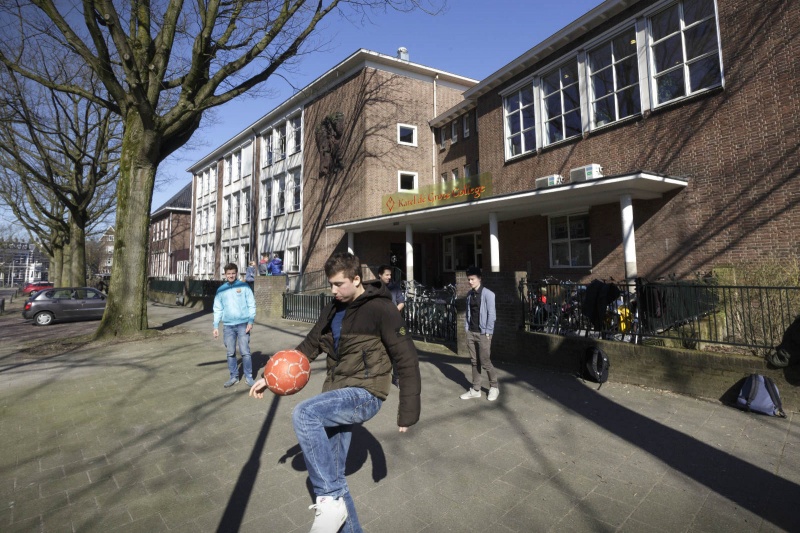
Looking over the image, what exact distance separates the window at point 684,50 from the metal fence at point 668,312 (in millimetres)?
7685

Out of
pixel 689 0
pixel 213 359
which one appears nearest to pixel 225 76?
pixel 213 359

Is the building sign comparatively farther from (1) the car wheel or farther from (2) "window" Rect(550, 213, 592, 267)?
Answer: (1) the car wheel

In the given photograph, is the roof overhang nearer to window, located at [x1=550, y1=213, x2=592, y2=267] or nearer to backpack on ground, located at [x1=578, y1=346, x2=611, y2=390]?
window, located at [x1=550, y1=213, x2=592, y2=267]

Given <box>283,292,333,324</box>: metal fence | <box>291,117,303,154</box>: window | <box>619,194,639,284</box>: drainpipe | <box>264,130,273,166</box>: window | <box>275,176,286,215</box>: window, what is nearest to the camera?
<box>619,194,639,284</box>: drainpipe

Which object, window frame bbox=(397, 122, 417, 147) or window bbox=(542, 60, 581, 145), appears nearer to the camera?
window bbox=(542, 60, 581, 145)

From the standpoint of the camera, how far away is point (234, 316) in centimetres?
640

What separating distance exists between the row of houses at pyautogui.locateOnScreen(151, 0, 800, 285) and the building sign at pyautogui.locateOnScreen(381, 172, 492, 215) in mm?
69

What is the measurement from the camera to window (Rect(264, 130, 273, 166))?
30109 millimetres

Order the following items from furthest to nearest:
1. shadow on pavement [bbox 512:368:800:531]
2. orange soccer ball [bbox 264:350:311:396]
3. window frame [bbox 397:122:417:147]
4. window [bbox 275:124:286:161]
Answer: window [bbox 275:124:286:161], window frame [bbox 397:122:417:147], shadow on pavement [bbox 512:368:800:531], orange soccer ball [bbox 264:350:311:396]

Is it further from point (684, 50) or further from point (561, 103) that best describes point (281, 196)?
point (684, 50)

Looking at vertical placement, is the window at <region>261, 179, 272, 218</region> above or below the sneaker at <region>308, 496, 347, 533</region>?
above

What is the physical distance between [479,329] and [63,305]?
741 inches

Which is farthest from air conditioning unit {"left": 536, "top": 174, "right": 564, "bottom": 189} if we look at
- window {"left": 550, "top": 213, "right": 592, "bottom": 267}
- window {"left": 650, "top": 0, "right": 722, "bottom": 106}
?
window {"left": 650, "top": 0, "right": 722, "bottom": 106}

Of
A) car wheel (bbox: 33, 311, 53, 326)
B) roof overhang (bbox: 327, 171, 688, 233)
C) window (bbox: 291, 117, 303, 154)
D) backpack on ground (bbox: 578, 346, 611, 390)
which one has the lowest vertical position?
backpack on ground (bbox: 578, 346, 611, 390)
